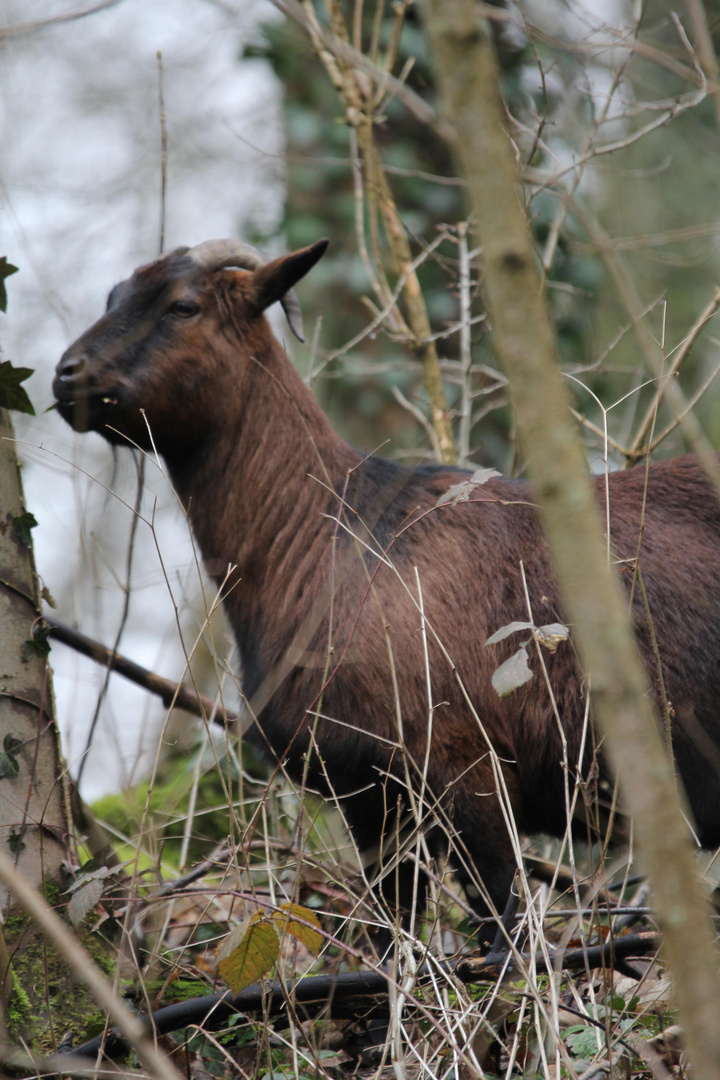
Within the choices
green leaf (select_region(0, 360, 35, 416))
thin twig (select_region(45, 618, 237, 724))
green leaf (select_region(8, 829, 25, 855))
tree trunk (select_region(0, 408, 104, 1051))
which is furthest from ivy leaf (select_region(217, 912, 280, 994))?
green leaf (select_region(0, 360, 35, 416))

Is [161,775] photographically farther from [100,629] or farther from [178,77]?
[178,77]

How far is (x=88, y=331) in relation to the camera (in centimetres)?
364

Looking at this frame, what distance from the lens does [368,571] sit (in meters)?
3.34

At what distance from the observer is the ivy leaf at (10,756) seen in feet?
9.21

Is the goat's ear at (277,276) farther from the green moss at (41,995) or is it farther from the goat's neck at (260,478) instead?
the green moss at (41,995)

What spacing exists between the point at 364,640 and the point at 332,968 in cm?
129

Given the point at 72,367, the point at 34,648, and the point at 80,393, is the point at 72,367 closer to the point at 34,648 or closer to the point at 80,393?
the point at 80,393

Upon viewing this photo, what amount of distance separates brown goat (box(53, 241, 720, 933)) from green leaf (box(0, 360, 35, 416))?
362 millimetres

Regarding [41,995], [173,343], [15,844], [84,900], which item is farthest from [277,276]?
[41,995]

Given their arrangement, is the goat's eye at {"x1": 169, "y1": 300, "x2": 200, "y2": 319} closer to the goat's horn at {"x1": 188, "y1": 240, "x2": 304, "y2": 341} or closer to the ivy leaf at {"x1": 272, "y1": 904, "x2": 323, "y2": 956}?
the goat's horn at {"x1": 188, "y1": 240, "x2": 304, "y2": 341}

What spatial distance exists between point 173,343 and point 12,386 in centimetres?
81

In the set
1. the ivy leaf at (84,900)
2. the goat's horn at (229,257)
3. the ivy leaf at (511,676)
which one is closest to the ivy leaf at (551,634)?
the ivy leaf at (511,676)

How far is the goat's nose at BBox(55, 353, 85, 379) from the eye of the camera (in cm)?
352

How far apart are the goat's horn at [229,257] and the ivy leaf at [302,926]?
2167 millimetres
